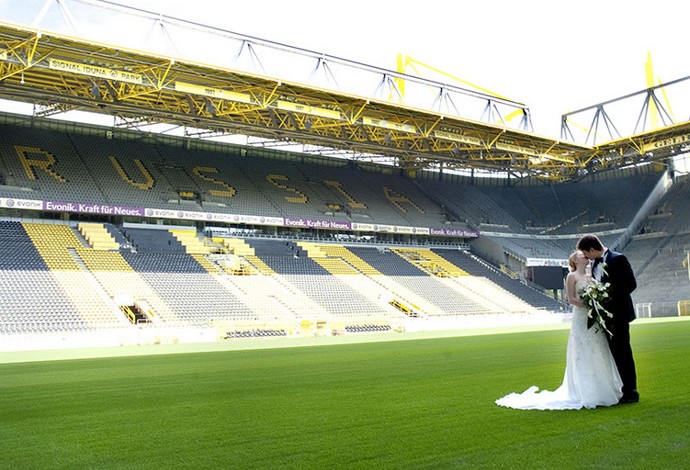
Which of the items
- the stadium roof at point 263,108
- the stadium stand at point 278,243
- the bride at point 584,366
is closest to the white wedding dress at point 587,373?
the bride at point 584,366

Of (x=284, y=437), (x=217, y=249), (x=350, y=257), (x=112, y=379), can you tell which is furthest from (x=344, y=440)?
(x=350, y=257)

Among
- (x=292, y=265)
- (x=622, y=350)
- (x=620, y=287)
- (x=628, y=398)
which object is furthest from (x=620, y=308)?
(x=292, y=265)

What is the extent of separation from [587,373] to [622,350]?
444 millimetres

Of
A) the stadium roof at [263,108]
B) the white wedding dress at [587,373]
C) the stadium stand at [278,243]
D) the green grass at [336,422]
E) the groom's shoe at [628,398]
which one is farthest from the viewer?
the stadium stand at [278,243]

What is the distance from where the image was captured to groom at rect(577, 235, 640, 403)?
6.56 meters

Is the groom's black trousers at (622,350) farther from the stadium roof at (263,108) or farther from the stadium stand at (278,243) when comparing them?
the stadium stand at (278,243)

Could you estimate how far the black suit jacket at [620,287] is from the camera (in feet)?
21.5

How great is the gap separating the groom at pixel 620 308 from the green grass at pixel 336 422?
325 mm

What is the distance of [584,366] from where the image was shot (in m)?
6.50

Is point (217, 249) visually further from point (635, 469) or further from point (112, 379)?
point (635, 469)

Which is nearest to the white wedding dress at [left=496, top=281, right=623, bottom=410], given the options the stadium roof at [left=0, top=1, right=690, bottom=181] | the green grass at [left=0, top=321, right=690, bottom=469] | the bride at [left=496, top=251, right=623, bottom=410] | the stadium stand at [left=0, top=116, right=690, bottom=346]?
the bride at [left=496, top=251, right=623, bottom=410]

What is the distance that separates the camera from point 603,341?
657cm

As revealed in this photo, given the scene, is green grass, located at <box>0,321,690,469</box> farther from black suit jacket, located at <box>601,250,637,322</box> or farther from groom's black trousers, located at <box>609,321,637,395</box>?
black suit jacket, located at <box>601,250,637,322</box>

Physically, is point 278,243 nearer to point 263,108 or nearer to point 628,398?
point 263,108
